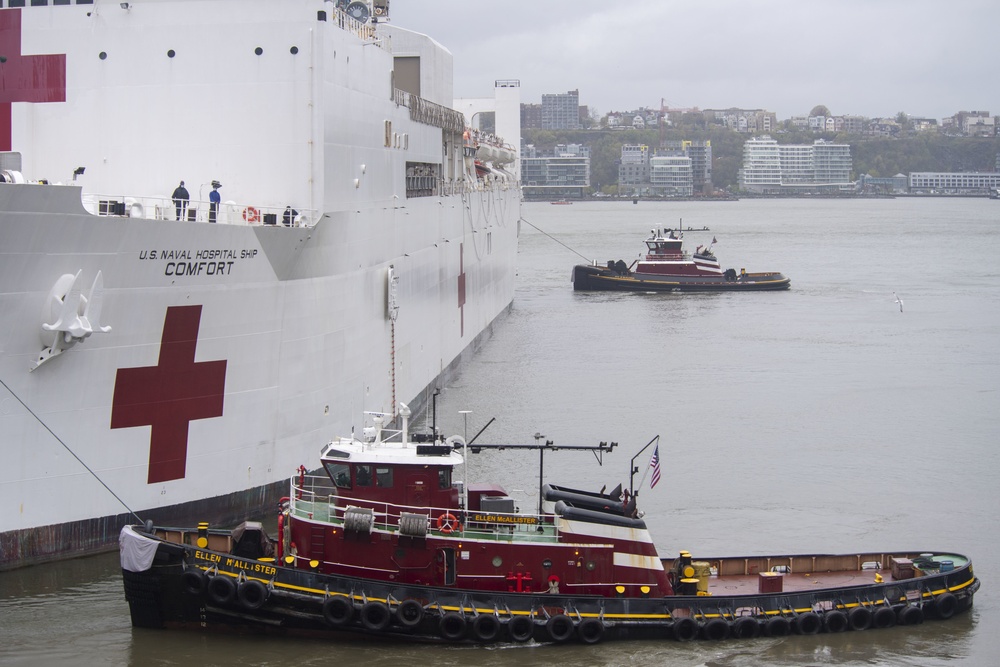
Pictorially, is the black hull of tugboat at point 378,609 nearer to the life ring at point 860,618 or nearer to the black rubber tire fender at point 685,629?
the black rubber tire fender at point 685,629

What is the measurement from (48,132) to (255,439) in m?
5.06

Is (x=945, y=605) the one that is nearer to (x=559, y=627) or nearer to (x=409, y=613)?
(x=559, y=627)

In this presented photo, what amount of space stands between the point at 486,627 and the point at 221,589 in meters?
2.47

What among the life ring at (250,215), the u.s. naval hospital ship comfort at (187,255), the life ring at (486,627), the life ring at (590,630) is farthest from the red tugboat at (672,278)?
the life ring at (486,627)

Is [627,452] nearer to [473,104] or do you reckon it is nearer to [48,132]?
[48,132]

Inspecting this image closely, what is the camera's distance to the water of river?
12047mm

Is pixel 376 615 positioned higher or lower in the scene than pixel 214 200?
lower

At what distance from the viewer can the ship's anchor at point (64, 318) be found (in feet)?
40.8

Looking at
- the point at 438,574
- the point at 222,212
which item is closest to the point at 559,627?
the point at 438,574

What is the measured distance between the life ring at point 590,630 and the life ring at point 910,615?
10.3ft

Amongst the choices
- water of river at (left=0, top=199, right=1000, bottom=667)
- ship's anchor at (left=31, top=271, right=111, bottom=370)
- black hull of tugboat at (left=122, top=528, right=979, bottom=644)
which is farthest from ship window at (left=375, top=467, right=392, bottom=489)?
ship's anchor at (left=31, top=271, right=111, bottom=370)

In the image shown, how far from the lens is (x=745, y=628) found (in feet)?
40.6

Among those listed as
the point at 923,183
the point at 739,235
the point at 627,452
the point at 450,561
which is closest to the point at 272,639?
the point at 450,561

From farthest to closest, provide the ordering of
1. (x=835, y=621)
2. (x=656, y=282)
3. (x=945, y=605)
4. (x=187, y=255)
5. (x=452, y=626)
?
(x=656, y=282)
(x=187, y=255)
(x=945, y=605)
(x=835, y=621)
(x=452, y=626)
